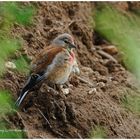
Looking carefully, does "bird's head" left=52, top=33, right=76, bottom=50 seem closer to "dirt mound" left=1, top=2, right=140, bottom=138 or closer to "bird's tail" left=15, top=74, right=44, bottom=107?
"dirt mound" left=1, top=2, right=140, bottom=138

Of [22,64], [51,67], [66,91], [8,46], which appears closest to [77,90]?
[66,91]

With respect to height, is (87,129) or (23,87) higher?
(23,87)

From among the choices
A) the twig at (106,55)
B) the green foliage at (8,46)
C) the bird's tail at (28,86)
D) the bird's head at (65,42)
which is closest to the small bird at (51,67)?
the bird's tail at (28,86)

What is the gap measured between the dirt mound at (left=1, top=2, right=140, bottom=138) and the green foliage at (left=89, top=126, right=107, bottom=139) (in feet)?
0.13

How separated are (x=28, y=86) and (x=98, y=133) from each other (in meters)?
1.03

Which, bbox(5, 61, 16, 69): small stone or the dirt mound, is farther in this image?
bbox(5, 61, 16, 69): small stone

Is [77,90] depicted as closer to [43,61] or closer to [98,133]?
[98,133]

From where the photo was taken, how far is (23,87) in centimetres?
938

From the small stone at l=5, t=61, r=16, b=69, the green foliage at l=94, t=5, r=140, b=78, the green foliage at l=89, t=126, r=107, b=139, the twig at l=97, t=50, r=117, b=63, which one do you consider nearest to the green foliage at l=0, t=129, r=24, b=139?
the green foliage at l=89, t=126, r=107, b=139

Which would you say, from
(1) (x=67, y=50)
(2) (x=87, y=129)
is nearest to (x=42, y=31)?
(1) (x=67, y=50)

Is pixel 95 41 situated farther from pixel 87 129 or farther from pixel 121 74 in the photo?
pixel 87 129

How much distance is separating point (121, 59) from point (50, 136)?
9.81 ft

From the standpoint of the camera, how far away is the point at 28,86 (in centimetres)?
933

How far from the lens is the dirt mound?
9.42 m
